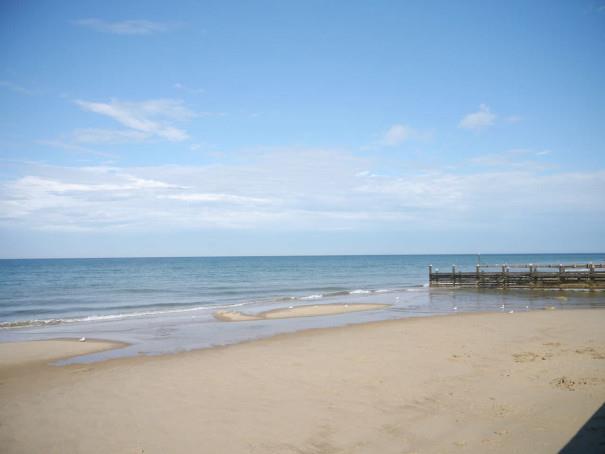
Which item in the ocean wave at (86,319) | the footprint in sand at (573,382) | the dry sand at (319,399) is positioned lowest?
the ocean wave at (86,319)

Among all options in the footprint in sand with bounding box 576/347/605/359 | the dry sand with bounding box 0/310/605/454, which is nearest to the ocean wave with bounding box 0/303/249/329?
the dry sand with bounding box 0/310/605/454

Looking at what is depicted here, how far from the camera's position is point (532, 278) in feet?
117

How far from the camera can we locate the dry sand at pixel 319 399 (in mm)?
6578

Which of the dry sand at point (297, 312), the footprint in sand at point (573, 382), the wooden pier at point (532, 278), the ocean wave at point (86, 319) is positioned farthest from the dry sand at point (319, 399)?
the wooden pier at point (532, 278)

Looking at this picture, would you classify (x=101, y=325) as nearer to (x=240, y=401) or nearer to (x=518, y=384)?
(x=240, y=401)

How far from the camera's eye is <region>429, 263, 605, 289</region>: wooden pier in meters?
32.8

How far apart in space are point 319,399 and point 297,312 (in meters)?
16.2

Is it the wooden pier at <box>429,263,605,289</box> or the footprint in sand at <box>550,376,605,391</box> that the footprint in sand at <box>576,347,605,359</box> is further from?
the wooden pier at <box>429,263,605,289</box>

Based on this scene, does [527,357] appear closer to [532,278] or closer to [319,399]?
[319,399]

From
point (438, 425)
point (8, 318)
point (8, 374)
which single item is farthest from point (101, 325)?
point (438, 425)

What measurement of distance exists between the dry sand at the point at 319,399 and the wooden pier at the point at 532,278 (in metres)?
22.7

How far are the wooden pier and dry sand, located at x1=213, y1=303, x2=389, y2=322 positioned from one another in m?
14.0

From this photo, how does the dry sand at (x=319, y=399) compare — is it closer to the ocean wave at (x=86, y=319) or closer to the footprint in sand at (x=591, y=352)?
the footprint in sand at (x=591, y=352)

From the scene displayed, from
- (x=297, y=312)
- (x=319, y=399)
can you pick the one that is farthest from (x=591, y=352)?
(x=297, y=312)
